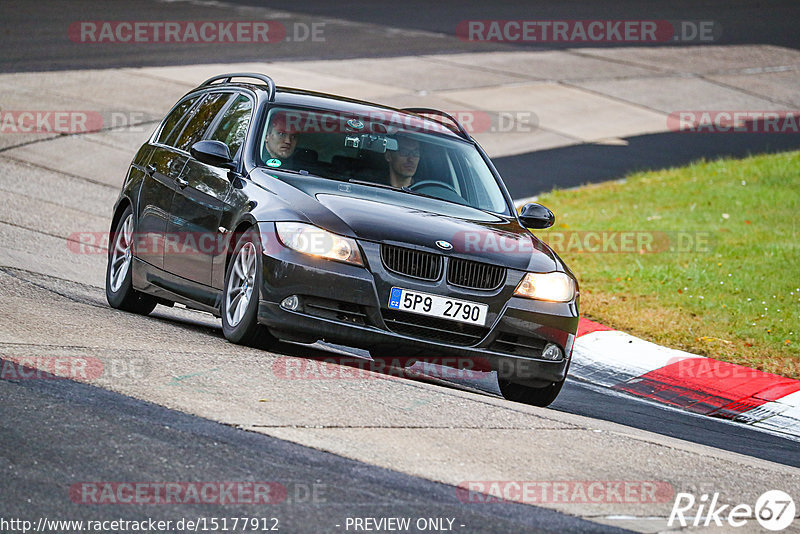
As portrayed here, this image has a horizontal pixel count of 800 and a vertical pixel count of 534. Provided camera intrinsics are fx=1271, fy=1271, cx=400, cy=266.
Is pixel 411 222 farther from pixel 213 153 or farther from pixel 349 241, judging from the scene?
pixel 213 153

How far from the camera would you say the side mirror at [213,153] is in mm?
8148

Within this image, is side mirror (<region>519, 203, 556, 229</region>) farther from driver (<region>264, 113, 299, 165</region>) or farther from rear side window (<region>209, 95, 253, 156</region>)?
rear side window (<region>209, 95, 253, 156</region>)

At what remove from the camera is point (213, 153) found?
26.7 feet

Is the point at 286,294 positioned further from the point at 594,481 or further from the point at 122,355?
the point at 594,481

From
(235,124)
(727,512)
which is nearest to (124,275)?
(235,124)

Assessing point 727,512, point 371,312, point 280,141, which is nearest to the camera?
point 727,512

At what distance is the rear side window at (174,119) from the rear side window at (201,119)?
0.23 meters

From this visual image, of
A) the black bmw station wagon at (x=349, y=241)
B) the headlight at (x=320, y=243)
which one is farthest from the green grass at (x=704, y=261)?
the headlight at (x=320, y=243)

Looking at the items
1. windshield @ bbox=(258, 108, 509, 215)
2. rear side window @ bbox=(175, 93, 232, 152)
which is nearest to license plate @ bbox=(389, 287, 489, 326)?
windshield @ bbox=(258, 108, 509, 215)

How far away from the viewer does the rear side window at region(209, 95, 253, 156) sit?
28.4 feet

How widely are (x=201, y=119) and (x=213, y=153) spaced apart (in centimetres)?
142

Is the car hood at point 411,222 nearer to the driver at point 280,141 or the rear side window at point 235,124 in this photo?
the driver at point 280,141

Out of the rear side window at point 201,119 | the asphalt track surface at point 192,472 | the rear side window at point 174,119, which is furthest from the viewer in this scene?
the rear side window at point 174,119

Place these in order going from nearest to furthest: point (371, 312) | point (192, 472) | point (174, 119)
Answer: point (192, 472), point (371, 312), point (174, 119)
